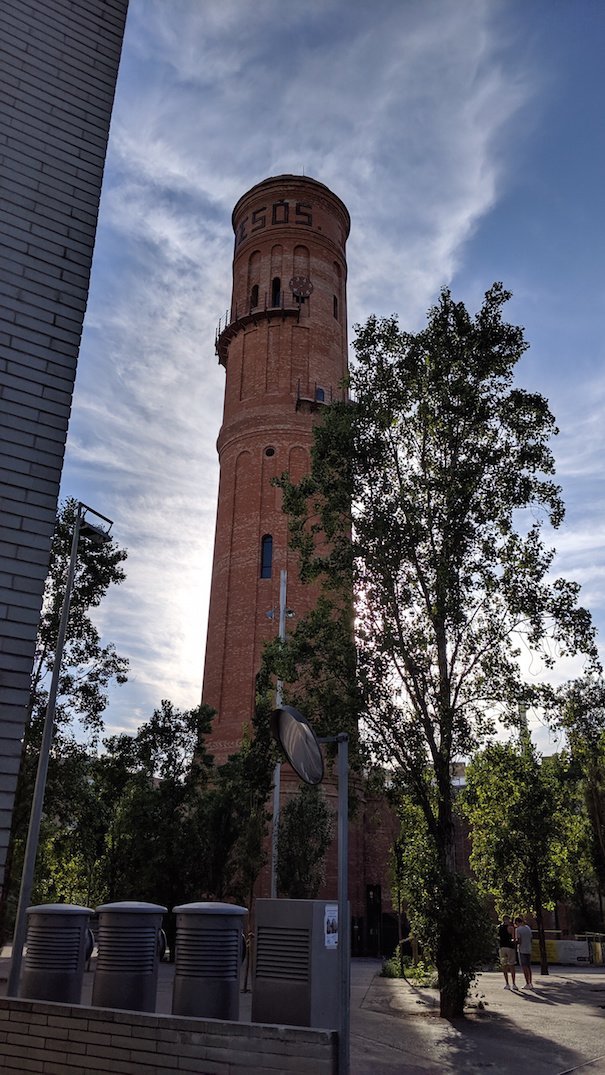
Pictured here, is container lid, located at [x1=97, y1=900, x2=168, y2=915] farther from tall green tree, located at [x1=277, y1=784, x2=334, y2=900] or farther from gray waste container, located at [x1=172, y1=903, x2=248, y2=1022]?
tall green tree, located at [x1=277, y1=784, x2=334, y2=900]

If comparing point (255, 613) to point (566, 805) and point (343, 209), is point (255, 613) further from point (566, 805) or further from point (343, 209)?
point (343, 209)

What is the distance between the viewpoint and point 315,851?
2511cm

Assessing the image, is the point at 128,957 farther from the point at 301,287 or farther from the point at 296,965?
the point at 301,287

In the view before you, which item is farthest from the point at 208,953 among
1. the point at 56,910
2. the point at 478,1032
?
the point at 478,1032

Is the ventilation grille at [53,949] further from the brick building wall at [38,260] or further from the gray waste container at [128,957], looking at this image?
the brick building wall at [38,260]

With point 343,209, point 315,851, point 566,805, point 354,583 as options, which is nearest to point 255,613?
point 315,851

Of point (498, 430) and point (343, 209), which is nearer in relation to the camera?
point (498, 430)

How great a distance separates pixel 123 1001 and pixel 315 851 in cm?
1895

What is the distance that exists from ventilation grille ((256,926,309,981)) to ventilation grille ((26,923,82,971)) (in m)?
2.24

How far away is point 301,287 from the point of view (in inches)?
1524

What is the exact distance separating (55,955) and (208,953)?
1915 millimetres

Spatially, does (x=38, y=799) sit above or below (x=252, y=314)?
below

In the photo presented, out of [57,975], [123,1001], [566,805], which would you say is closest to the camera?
[123,1001]

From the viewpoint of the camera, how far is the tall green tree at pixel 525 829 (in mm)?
24578
